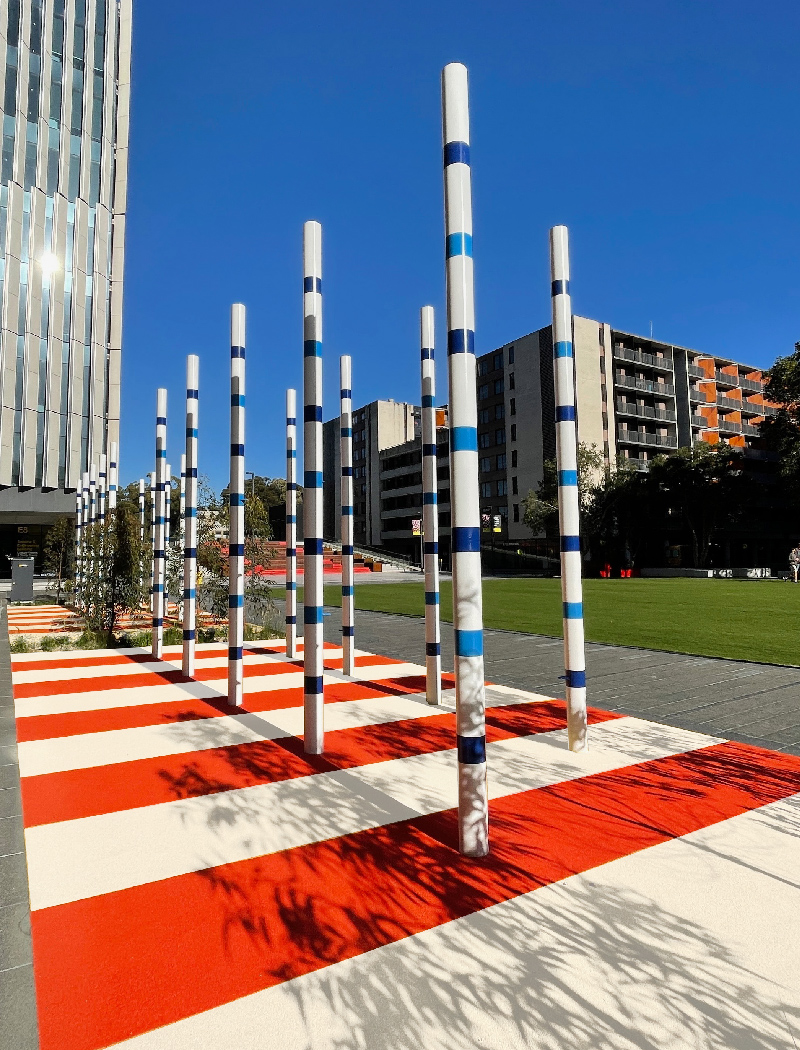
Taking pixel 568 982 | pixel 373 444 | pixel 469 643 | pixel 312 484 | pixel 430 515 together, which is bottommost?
pixel 568 982

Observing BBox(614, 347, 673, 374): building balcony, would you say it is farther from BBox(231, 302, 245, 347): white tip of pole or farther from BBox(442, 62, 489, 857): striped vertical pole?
BBox(442, 62, 489, 857): striped vertical pole

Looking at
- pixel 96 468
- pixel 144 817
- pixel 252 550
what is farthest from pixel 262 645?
pixel 96 468

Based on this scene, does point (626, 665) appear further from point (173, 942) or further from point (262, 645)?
point (173, 942)

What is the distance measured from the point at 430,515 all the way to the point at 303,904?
507 cm

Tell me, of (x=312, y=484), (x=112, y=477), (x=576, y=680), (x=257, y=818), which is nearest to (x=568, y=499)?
(x=576, y=680)

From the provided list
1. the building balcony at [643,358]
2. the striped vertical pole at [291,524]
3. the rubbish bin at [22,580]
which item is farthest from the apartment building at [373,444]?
the striped vertical pole at [291,524]

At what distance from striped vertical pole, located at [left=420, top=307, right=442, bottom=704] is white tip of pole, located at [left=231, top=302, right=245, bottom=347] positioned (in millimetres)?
2160

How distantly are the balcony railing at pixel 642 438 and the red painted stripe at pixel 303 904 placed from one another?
6528 cm

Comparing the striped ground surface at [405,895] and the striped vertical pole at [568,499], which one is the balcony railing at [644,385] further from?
the striped ground surface at [405,895]

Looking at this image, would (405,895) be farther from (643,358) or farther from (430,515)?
(643,358)

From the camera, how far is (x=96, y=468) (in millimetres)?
20422

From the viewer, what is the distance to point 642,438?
6638cm

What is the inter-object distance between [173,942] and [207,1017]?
0.56 meters

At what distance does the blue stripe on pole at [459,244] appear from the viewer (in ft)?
13.0
